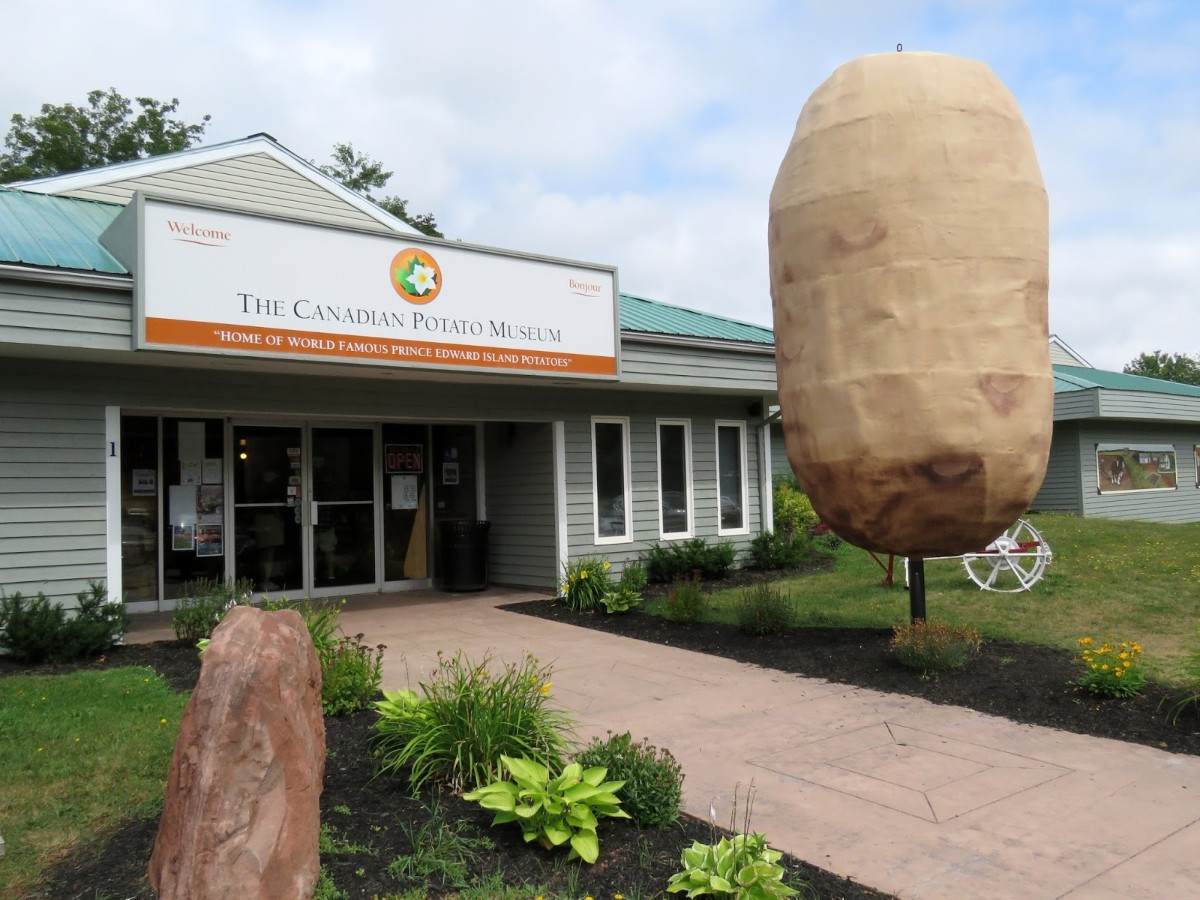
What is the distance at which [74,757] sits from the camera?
539 centimetres

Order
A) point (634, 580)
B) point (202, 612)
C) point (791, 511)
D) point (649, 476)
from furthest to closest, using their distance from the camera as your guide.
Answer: point (791, 511), point (649, 476), point (634, 580), point (202, 612)

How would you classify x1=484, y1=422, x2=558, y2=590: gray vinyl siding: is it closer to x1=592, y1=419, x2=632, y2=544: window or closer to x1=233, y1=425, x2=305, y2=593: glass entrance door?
x1=592, y1=419, x2=632, y2=544: window

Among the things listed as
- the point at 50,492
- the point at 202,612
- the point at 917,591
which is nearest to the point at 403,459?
the point at 202,612

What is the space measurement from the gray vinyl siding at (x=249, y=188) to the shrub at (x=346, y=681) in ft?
22.2

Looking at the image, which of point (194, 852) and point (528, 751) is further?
point (528, 751)

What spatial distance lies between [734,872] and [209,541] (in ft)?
31.0

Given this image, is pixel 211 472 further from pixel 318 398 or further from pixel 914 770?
pixel 914 770

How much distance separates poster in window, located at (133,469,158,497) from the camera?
1098 centimetres

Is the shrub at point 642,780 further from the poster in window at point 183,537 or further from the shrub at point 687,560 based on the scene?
the shrub at point 687,560

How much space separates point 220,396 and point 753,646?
6.09m

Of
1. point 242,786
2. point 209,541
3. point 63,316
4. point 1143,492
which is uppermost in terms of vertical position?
point 63,316

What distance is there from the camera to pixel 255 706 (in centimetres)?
335

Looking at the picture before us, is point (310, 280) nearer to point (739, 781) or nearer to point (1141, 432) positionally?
point (739, 781)

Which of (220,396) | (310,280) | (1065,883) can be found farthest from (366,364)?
(1065,883)
